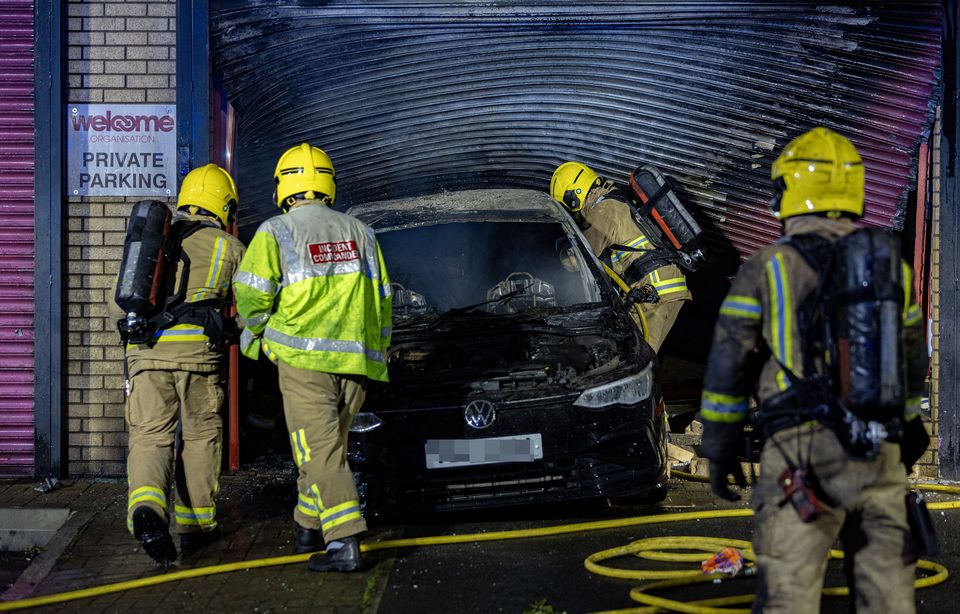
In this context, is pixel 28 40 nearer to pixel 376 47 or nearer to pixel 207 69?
pixel 207 69

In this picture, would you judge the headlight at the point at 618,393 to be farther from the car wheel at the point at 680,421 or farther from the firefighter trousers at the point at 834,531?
the car wheel at the point at 680,421

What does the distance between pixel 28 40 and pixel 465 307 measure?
11.5 ft

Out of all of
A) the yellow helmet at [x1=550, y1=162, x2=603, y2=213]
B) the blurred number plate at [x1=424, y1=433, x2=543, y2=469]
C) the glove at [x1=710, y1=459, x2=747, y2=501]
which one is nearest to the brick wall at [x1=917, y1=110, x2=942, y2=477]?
the yellow helmet at [x1=550, y1=162, x2=603, y2=213]

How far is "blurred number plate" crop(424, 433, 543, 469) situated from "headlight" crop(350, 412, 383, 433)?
1.16 feet

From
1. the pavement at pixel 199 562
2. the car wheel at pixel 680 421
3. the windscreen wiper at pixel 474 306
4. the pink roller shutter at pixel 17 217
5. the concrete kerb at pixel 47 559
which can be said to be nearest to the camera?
the pavement at pixel 199 562

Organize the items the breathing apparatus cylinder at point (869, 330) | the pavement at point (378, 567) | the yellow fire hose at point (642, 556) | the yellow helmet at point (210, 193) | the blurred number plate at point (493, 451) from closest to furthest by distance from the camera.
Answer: the breathing apparatus cylinder at point (869, 330) → the yellow fire hose at point (642, 556) → the pavement at point (378, 567) → the blurred number plate at point (493, 451) → the yellow helmet at point (210, 193)

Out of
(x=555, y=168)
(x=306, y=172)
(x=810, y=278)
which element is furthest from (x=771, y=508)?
(x=555, y=168)

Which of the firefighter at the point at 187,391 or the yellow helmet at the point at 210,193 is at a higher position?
the yellow helmet at the point at 210,193

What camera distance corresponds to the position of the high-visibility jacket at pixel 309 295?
5.01 meters

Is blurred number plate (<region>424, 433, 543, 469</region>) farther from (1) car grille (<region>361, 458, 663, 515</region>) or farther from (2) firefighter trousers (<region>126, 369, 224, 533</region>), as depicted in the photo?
A: (2) firefighter trousers (<region>126, 369, 224, 533</region>)

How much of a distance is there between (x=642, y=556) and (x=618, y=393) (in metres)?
0.86

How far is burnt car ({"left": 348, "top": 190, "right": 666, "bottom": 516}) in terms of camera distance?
17.7 ft

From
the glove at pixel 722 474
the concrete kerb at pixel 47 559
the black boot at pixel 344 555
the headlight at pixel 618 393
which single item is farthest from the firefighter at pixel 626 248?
A: the glove at pixel 722 474

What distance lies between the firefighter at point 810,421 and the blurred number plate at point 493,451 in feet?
6.60
